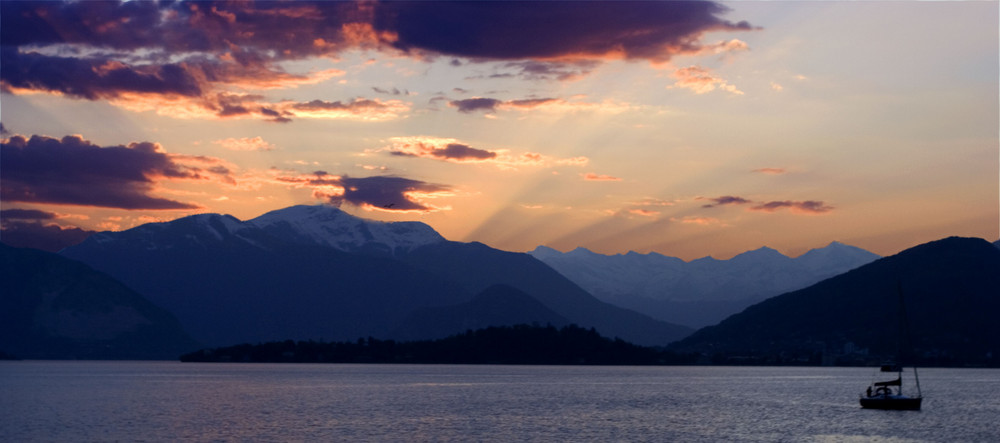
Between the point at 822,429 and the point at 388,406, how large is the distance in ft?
223

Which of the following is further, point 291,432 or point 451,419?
point 451,419

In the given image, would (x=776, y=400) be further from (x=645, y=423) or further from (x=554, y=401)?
(x=645, y=423)

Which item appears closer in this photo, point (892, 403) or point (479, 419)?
point (479, 419)

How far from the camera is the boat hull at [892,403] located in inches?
6014

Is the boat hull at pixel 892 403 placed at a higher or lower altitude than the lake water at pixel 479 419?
higher

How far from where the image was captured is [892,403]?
503ft

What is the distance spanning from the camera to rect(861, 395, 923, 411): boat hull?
153 m

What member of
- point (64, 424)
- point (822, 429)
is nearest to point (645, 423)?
point (822, 429)

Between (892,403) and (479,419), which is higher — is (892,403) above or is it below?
above

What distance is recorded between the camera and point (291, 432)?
11625 centimetres

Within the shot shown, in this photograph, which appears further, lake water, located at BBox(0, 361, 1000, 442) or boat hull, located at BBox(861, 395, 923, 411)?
boat hull, located at BBox(861, 395, 923, 411)

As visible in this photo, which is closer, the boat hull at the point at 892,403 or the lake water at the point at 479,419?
the lake water at the point at 479,419

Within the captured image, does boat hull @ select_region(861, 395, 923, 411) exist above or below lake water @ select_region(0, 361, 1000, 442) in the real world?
above

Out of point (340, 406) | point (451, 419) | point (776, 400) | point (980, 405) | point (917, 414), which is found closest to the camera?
point (451, 419)
